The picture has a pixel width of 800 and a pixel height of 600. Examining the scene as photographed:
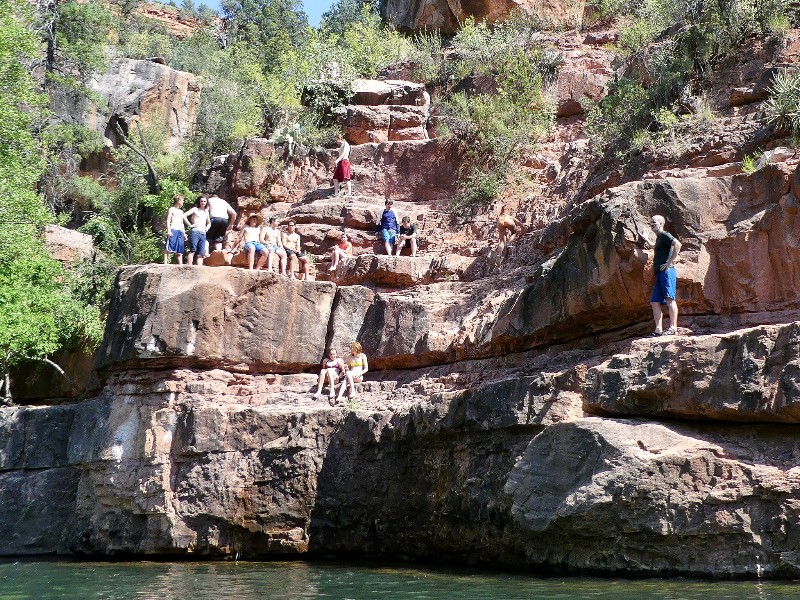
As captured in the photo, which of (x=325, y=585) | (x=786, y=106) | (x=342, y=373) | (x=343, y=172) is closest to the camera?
(x=325, y=585)

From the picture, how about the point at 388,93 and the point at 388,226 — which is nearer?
the point at 388,226

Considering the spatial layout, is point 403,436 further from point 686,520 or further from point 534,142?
point 534,142

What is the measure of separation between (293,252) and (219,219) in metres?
2.95

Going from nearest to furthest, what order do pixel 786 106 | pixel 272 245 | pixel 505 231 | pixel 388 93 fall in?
1. pixel 786 106
2. pixel 272 245
3. pixel 505 231
4. pixel 388 93

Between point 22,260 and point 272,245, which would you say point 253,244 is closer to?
point 272,245

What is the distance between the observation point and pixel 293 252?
1794 centimetres

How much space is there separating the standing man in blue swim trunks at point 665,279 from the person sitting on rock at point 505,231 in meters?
5.28

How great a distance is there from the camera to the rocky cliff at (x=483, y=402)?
34.9 ft

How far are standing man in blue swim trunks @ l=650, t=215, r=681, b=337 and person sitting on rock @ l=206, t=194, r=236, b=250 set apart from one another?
10.0m

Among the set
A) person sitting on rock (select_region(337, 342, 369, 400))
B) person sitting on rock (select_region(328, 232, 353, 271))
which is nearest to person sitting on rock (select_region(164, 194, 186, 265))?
person sitting on rock (select_region(328, 232, 353, 271))

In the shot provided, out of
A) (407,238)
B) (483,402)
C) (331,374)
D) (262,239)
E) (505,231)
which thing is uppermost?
(407,238)

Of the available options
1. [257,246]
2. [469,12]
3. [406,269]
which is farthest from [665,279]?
[469,12]

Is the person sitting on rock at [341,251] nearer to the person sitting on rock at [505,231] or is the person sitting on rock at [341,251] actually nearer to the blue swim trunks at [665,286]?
the person sitting on rock at [505,231]

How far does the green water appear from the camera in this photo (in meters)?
9.48
